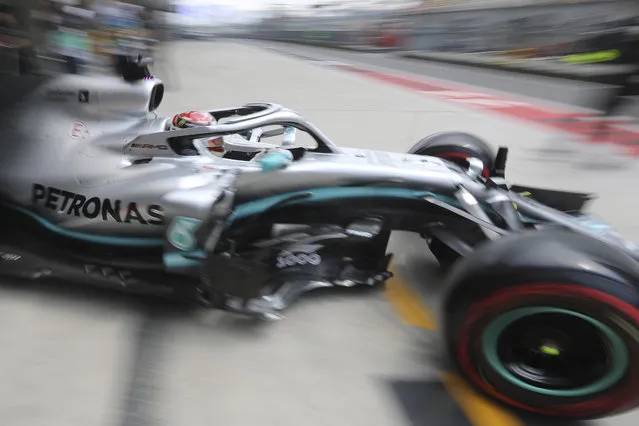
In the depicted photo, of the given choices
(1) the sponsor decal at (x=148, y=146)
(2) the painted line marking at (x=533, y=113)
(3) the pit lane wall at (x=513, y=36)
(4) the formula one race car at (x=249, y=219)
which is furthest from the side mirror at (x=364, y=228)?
(2) the painted line marking at (x=533, y=113)

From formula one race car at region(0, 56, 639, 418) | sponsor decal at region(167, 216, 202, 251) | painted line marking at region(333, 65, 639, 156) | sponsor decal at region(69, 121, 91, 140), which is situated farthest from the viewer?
painted line marking at region(333, 65, 639, 156)

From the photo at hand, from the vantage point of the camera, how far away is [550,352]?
175 cm

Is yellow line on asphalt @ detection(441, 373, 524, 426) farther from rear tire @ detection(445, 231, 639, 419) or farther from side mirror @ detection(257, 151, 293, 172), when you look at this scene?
side mirror @ detection(257, 151, 293, 172)

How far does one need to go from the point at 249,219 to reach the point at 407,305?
95cm

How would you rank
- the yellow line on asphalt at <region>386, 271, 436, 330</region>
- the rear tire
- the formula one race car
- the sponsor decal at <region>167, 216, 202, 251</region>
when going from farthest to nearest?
1. the yellow line on asphalt at <region>386, 271, 436, 330</region>
2. the sponsor decal at <region>167, 216, 202, 251</region>
3. the formula one race car
4. the rear tire

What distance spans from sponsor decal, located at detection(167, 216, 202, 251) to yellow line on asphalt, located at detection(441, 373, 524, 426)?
→ 124 cm

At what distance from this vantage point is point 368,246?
2385 mm

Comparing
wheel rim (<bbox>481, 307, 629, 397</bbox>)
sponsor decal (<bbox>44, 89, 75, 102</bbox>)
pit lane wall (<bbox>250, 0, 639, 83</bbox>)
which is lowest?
wheel rim (<bbox>481, 307, 629, 397</bbox>)

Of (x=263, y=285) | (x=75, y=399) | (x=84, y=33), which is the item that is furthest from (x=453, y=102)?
(x=75, y=399)

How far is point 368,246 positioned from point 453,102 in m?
7.10

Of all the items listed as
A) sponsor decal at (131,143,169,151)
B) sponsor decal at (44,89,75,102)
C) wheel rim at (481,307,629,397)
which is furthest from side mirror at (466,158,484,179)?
sponsor decal at (44,89,75,102)

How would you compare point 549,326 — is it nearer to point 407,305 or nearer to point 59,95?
point 407,305

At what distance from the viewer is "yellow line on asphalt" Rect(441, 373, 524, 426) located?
5.88ft

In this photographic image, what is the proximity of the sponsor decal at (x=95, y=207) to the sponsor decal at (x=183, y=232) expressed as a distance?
0.07 m
